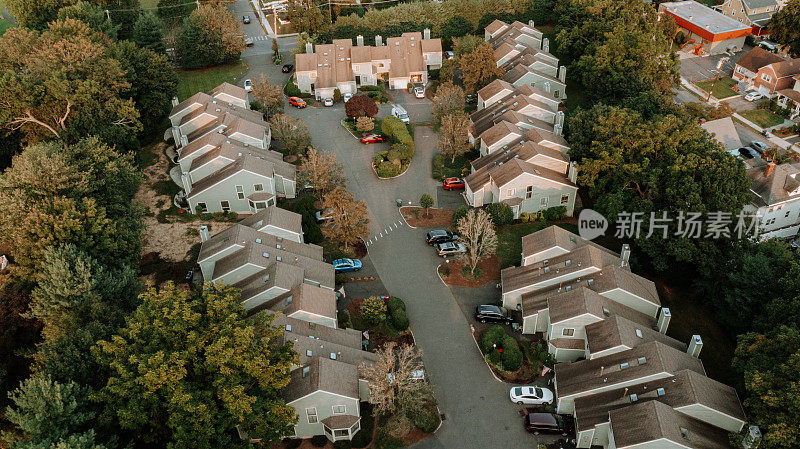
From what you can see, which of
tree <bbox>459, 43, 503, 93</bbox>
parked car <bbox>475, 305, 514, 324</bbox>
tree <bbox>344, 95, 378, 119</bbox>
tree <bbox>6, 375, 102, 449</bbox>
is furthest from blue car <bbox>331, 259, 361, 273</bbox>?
tree <bbox>459, 43, 503, 93</bbox>

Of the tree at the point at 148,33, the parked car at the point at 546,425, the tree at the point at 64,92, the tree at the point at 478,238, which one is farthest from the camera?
the tree at the point at 148,33

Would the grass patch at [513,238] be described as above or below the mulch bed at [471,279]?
above

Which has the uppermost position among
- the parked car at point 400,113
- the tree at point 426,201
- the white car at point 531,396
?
the parked car at point 400,113

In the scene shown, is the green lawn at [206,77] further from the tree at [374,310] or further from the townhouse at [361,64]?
the tree at [374,310]

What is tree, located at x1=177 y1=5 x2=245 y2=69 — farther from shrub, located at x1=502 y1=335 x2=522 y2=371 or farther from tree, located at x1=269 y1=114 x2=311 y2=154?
shrub, located at x1=502 y1=335 x2=522 y2=371

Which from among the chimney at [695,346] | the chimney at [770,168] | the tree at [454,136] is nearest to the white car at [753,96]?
the chimney at [770,168]

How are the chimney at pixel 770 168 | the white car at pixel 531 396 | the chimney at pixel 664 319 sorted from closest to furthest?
1. the white car at pixel 531 396
2. the chimney at pixel 664 319
3. the chimney at pixel 770 168

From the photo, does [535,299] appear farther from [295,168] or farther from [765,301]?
[295,168]
